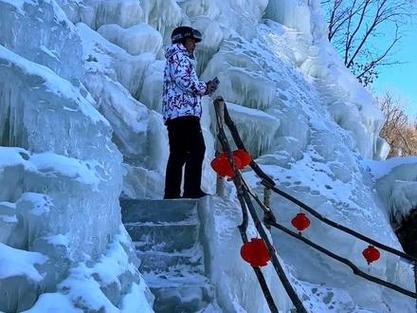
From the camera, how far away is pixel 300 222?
7383 millimetres

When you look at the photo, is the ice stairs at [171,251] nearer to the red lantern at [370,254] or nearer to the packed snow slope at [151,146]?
the packed snow slope at [151,146]

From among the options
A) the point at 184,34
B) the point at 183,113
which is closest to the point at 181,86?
the point at 183,113

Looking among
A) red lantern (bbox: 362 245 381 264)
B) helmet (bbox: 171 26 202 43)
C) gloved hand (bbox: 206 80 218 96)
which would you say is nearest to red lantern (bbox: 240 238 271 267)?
gloved hand (bbox: 206 80 218 96)

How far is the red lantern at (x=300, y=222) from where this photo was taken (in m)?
7.38

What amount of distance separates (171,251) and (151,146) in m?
2.63

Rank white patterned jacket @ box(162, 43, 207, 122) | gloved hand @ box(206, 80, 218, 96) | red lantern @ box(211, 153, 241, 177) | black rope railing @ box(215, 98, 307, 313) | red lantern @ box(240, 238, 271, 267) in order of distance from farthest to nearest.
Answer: white patterned jacket @ box(162, 43, 207, 122) < gloved hand @ box(206, 80, 218, 96) < red lantern @ box(211, 153, 241, 177) < red lantern @ box(240, 238, 271, 267) < black rope railing @ box(215, 98, 307, 313)

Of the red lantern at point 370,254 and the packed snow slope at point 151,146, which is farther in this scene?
the red lantern at point 370,254

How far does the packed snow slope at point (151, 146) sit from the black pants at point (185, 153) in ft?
1.79

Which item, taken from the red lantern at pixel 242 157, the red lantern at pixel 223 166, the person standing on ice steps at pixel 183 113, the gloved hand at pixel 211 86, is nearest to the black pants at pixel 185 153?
the person standing on ice steps at pixel 183 113

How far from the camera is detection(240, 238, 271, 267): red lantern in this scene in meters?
4.77

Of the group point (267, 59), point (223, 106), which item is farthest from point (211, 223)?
point (267, 59)

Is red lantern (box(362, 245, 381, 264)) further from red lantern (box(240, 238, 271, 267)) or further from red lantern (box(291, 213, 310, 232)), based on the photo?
red lantern (box(240, 238, 271, 267))

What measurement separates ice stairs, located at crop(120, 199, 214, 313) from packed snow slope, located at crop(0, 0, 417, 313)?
187 mm

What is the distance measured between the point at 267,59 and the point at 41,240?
7.49m
